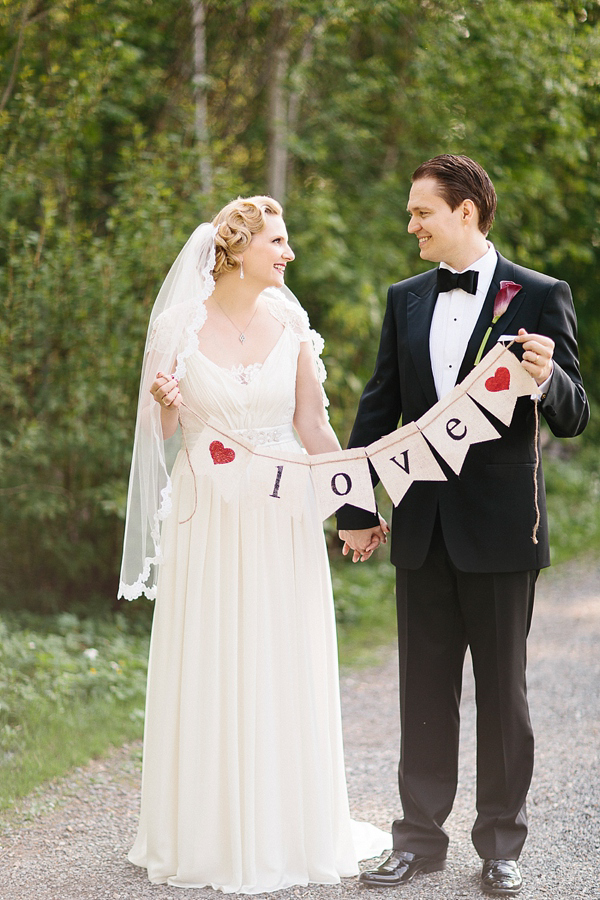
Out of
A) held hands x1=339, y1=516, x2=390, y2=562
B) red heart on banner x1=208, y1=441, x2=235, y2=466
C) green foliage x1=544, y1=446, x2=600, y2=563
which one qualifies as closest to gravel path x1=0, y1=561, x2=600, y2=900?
held hands x1=339, y1=516, x2=390, y2=562

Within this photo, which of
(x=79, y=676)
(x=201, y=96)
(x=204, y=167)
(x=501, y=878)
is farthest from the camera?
(x=201, y=96)

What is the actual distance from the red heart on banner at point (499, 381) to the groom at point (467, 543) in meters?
0.10

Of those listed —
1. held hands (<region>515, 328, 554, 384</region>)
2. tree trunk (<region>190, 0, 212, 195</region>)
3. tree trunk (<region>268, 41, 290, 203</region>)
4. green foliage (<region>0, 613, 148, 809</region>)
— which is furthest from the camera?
tree trunk (<region>268, 41, 290, 203</region>)

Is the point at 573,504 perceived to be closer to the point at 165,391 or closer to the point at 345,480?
the point at 345,480

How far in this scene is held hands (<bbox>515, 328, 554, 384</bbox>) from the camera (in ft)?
9.18

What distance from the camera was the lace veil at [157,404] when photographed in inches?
130

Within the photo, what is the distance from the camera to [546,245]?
9.14 metres

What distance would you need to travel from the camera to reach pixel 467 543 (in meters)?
3.09

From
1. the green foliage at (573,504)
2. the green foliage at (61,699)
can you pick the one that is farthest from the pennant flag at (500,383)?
the green foliage at (573,504)

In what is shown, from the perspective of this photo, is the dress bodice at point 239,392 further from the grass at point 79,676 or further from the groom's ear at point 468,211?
the grass at point 79,676

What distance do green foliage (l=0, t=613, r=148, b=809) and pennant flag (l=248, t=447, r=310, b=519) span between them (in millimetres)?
1884

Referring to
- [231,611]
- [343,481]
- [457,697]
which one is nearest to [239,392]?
[343,481]

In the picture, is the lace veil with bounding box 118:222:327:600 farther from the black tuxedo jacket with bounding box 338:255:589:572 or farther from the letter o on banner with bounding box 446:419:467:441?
the letter o on banner with bounding box 446:419:467:441

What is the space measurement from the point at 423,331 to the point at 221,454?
2.67 feet
